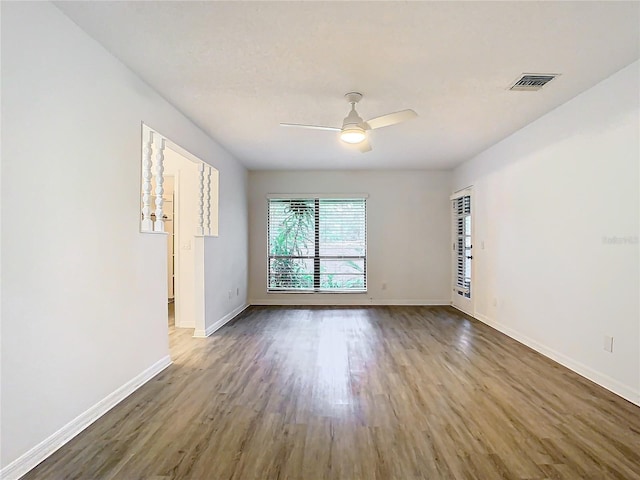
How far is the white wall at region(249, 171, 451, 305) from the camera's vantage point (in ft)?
22.4

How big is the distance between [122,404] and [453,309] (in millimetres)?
5260

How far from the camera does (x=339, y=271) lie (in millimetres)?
6906

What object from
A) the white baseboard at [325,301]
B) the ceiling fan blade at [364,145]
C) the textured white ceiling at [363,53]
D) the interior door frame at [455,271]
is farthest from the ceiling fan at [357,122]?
the white baseboard at [325,301]

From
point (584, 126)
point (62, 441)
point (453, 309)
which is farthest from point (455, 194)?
point (62, 441)

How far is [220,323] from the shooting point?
507 centimetres

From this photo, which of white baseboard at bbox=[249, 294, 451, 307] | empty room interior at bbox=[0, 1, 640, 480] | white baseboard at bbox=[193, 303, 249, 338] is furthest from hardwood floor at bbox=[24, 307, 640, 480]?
white baseboard at bbox=[249, 294, 451, 307]

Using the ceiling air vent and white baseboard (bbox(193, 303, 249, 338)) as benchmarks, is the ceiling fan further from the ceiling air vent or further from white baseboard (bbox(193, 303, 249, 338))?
white baseboard (bbox(193, 303, 249, 338))

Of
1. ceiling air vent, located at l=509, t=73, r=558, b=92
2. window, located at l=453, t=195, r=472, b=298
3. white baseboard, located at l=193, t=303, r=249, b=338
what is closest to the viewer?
ceiling air vent, located at l=509, t=73, r=558, b=92

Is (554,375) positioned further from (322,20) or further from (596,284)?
(322,20)

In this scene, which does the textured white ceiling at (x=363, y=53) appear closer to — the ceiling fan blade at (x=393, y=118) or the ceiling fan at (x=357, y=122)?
the ceiling fan at (x=357, y=122)

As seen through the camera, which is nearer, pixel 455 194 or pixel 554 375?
pixel 554 375

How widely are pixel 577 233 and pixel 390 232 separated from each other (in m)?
3.68

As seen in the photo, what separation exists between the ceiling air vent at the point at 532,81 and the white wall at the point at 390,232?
371 cm

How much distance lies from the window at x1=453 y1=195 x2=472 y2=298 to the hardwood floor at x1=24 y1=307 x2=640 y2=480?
88.1 inches
